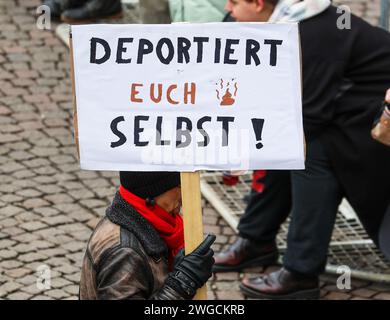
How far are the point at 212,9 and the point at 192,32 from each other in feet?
10.8

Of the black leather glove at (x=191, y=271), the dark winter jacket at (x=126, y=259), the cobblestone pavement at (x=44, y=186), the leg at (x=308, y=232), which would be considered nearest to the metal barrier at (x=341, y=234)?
the cobblestone pavement at (x=44, y=186)

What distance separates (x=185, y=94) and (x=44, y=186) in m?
3.53

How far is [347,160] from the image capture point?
19.7 ft

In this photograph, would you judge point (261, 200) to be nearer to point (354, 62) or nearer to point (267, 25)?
point (354, 62)

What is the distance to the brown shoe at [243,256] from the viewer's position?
21.7 ft

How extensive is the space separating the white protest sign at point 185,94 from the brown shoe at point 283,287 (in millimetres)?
2252

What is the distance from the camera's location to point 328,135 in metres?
6.04

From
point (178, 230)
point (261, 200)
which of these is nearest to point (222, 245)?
point (261, 200)

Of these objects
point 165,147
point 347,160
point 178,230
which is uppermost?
point 165,147

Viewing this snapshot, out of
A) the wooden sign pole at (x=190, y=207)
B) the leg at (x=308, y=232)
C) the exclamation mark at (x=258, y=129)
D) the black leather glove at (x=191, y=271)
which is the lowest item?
the leg at (x=308, y=232)

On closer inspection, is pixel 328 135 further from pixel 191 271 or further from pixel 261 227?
pixel 191 271

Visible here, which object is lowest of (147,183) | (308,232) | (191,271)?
(308,232)

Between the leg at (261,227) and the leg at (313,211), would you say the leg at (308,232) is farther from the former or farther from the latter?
the leg at (261,227)

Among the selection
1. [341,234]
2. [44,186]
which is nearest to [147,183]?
[341,234]
